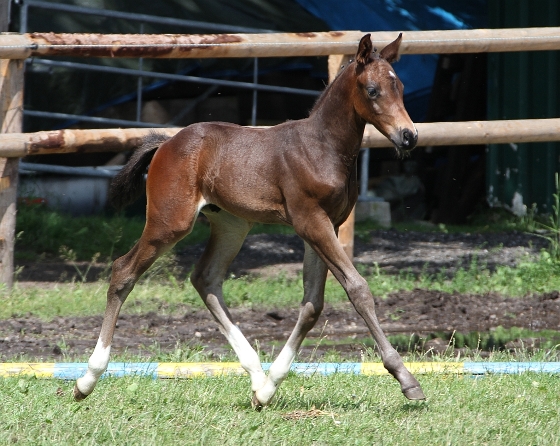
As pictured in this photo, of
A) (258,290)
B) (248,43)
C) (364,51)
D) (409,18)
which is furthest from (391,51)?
(409,18)

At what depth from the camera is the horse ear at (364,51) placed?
4.09 m

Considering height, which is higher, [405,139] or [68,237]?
[405,139]

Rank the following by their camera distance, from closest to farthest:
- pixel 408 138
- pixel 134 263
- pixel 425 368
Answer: pixel 408 138
pixel 134 263
pixel 425 368

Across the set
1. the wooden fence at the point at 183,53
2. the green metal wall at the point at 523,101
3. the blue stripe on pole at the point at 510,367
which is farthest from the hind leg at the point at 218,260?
the green metal wall at the point at 523,101

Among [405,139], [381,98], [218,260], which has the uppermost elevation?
[381,98]

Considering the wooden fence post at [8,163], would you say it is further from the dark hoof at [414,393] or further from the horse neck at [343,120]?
the dark hoof at [414,393]

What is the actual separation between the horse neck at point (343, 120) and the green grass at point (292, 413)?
3.97ft

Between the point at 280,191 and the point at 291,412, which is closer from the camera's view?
the point at 291,412

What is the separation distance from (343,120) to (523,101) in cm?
787

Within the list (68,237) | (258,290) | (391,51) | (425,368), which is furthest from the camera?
(68,237)

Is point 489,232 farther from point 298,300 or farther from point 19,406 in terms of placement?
point 19,406

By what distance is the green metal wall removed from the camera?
1128 centimetres

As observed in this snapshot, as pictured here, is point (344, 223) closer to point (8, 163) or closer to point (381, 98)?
point (8, 163)

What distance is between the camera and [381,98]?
13.3 ft
